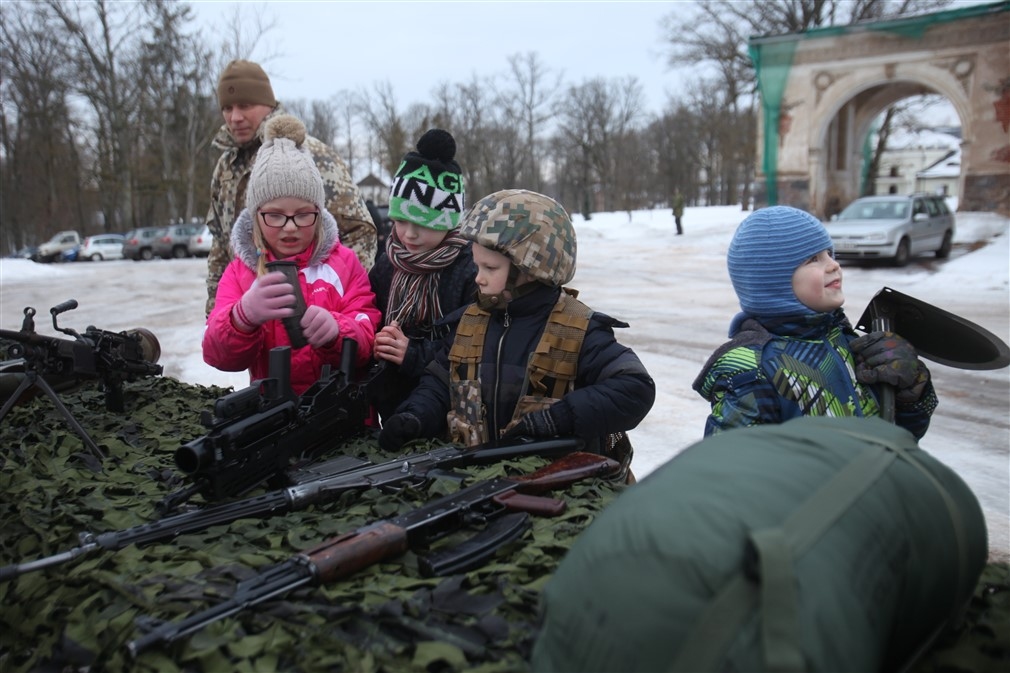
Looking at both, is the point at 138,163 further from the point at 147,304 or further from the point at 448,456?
the point at 448,456

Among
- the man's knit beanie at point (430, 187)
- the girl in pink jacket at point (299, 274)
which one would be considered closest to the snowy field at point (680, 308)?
the man's knit beanie at point (430, 187)

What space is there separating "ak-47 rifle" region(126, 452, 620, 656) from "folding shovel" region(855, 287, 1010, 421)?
97 cm

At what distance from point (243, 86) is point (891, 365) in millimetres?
3210

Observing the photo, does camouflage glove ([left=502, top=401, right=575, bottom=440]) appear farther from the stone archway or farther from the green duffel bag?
the stone archway

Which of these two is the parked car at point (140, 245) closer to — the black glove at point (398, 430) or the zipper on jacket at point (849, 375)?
the black glove at point (398, 430)

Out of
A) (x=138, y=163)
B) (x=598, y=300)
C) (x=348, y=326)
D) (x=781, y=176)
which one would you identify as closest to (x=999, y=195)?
(x=781, y=176)

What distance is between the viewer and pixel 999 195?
1947 cm

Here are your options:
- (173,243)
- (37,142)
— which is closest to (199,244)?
(173,243)

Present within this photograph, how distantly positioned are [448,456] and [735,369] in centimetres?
85

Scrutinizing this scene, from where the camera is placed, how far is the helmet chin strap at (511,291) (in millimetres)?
2344

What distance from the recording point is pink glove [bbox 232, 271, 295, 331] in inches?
90.7

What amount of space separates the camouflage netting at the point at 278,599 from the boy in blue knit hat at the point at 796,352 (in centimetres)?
48

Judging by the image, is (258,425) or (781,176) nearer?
(258,425)

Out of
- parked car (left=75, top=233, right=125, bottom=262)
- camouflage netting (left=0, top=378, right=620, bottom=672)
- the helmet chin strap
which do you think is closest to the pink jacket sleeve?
camouflage netting (left=0, top=378, right=620, bottom=672)
